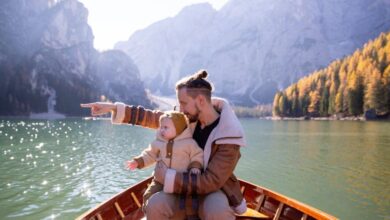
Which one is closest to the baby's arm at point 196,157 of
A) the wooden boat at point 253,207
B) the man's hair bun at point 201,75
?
the man's hair bun at point 201,75

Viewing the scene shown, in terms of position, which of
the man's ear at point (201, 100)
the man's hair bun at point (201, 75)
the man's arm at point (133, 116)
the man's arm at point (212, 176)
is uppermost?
the man's hair bun at point (201, 75)

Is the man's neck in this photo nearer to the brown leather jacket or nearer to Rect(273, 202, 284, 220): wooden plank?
the brown leather jacket

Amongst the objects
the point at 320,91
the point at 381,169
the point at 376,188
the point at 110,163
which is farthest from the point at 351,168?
the point at 320,91

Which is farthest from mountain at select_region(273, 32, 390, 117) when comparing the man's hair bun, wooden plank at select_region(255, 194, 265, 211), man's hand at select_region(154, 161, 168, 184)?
man's hand at select_region(154, 161, 168, 184)

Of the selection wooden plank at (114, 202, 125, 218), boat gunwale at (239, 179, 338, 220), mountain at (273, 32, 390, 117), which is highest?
mountain at (273, 32, 390, 117)

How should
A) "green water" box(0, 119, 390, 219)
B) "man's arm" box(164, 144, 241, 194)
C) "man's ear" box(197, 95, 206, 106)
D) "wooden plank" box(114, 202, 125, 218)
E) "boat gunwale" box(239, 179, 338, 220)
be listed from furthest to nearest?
Result: "green water" box(0, 119, 390, 219), "wooden plank" box(114, 202, 125, 218), "boat gunwale" box(239, 179, 338, 220), "man's ear" box(197, 95, 206, 106), "man's arm" box(164, 144, 241, 194)

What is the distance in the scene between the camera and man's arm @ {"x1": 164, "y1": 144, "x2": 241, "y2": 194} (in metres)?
5.75

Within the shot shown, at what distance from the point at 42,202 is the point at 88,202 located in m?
2.16

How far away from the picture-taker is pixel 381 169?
27859mm

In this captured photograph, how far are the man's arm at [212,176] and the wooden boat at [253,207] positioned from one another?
2.77 m

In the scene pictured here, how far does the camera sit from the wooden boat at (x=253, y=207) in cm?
855

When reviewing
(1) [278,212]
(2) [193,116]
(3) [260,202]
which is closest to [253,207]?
(3) [260,202]

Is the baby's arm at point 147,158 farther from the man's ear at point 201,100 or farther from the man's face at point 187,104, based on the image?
the man's ear at point 201,100

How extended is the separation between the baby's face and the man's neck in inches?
23.1
